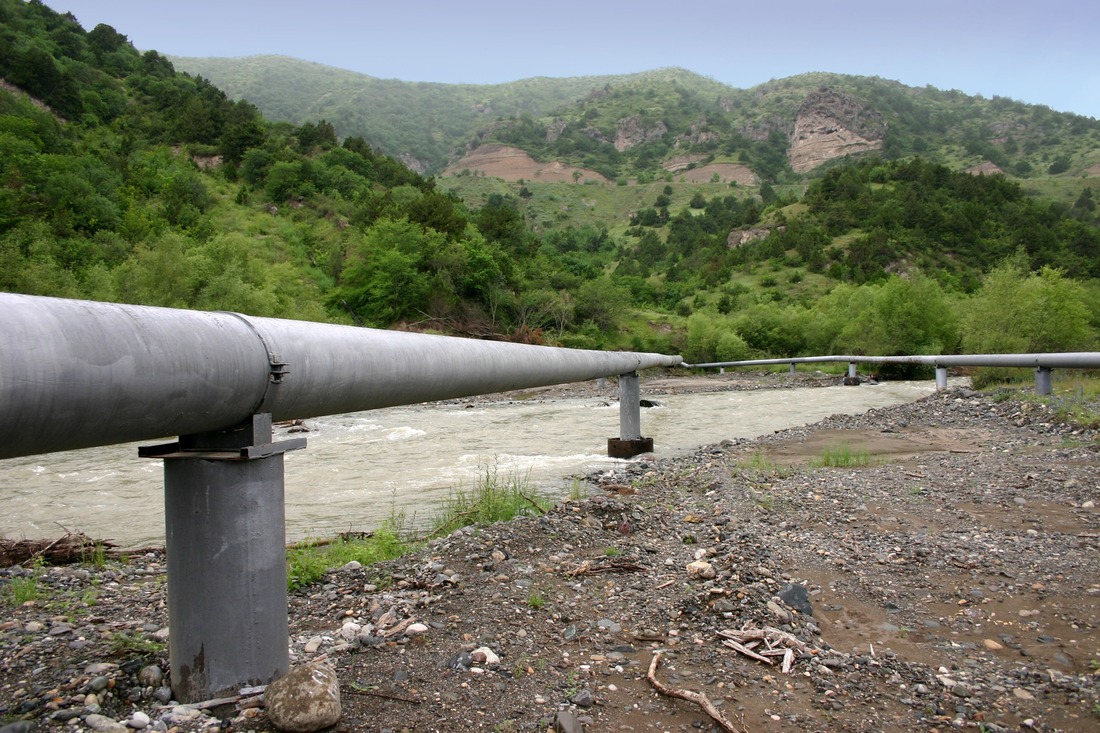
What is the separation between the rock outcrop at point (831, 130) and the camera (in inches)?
5920

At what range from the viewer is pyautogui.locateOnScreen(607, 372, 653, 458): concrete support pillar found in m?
8.98

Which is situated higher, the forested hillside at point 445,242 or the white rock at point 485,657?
the forested hillside at point 445,242

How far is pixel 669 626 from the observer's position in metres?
2.69

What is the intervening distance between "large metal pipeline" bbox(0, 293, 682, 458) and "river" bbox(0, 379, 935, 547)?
3191mm

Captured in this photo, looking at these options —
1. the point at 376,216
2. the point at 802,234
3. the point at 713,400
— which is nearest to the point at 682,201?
the point at 802,234

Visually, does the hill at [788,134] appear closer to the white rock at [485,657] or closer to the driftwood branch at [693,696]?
the driftwood branch at [693,696]

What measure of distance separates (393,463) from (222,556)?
7.93 metres

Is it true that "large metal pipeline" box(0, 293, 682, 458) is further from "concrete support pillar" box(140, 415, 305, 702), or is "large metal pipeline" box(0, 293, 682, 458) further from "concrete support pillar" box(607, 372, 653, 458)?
"concrete support pillar" box(607, 372, 653, 458)

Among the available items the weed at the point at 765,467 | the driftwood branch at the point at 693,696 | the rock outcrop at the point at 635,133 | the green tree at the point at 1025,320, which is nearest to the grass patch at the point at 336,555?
the driftwood branch at the point at 693,696

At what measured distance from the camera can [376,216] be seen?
138 ft

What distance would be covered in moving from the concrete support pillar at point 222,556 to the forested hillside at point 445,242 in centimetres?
2174

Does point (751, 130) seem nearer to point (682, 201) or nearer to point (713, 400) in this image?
point (682, 201)

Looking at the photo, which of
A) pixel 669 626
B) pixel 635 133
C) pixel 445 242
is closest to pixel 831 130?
pixel 635 133

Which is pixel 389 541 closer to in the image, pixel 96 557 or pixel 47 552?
pixel 96 557
